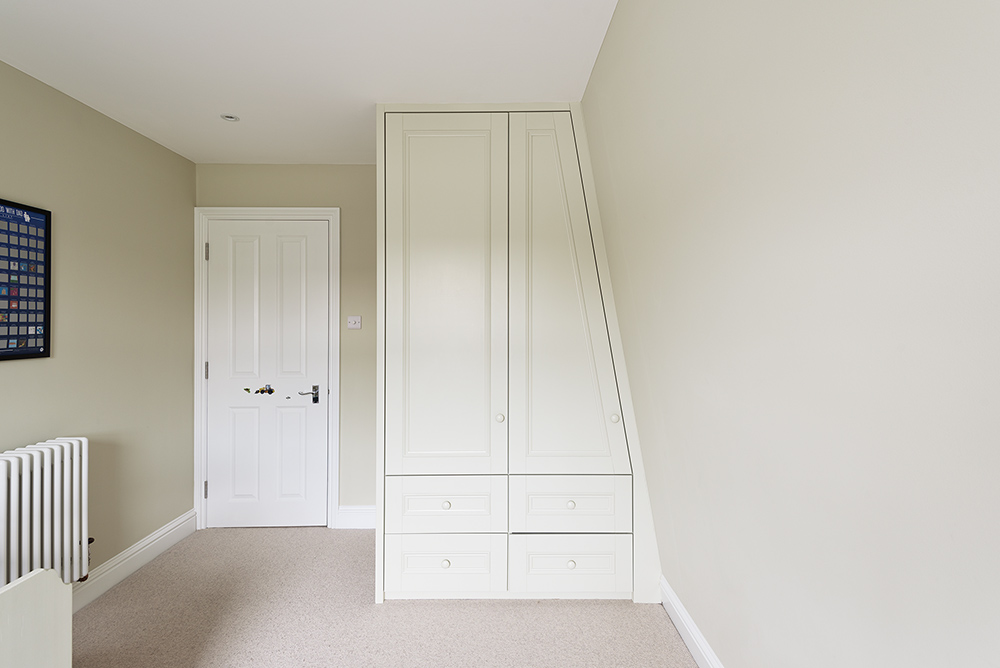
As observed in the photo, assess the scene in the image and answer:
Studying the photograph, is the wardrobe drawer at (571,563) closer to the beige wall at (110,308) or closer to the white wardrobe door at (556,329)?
the white wardrobe door at (556,329)

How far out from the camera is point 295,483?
11.0 feet

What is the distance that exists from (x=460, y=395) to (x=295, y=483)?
169 centimetres

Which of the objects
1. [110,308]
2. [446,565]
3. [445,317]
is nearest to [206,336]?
[110,308]

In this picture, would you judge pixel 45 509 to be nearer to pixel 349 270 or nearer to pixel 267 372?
pixel 267 372

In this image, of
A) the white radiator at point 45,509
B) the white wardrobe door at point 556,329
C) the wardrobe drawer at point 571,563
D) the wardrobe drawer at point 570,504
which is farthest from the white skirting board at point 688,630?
the white radiator at point 45,509

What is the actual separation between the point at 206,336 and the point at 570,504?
261 centimetres

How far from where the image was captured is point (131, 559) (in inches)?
107

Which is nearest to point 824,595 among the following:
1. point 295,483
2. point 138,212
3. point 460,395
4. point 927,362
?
point 927,362

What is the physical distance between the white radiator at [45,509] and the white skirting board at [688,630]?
2549 millimetres

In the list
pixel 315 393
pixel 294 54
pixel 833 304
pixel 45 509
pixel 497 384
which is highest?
pixel 294 54

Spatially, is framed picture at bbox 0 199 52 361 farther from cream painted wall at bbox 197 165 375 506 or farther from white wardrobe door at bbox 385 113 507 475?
white wardrobe door at bbox 385 113 507 475

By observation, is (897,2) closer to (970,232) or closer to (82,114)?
(970,232)

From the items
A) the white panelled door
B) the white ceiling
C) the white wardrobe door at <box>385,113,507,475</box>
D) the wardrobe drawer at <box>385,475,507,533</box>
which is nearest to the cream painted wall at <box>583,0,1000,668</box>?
the white ceiling

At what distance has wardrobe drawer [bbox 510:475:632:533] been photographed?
2383 millimetres
